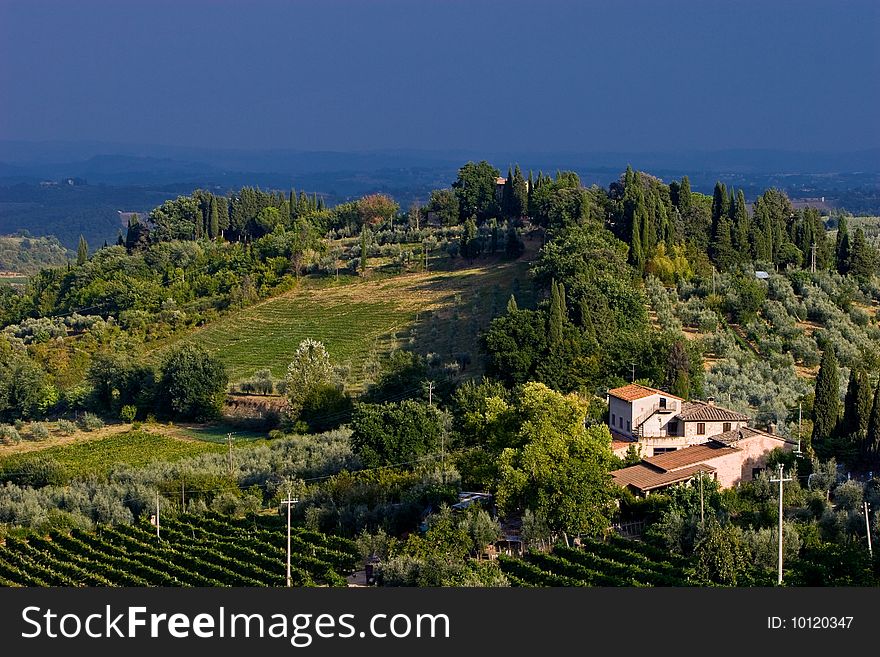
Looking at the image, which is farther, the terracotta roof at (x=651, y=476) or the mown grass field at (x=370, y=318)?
the mown grass field at (x=370, y=318)

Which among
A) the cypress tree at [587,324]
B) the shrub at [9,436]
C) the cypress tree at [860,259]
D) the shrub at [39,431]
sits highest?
the cypress tree at [860,259]

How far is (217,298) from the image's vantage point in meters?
74.2

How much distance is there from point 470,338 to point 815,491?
28.4 metres

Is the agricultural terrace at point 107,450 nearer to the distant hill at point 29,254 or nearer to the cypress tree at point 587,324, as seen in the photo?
the cypress tree at point 587,324

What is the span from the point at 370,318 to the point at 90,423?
54.6ft

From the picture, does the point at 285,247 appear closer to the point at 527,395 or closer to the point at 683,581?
the point at 527,395

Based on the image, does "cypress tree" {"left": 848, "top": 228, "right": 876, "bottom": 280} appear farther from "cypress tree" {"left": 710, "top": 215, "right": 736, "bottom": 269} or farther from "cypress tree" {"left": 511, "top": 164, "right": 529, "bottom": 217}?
"cypress tree" {"left": 511, "top": 164, "right": 529, "bottom": 217}

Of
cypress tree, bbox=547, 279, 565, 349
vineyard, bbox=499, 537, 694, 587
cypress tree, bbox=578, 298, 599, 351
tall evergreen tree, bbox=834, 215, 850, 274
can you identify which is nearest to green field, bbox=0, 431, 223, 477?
cypress tree, bbox=547, 279, 565, 349

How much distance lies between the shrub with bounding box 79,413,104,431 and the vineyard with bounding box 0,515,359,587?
20.0m

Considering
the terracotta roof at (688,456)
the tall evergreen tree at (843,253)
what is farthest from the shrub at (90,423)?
the tall evergreen tree at (843,253)

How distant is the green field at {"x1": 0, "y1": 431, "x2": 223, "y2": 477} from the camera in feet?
155

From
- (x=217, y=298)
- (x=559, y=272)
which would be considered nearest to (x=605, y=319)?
(x=559, y=272)

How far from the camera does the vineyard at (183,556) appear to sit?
30828 millimetres

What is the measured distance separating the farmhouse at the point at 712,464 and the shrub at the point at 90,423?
29624mm
